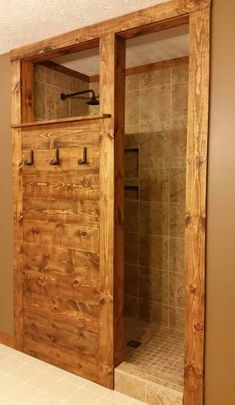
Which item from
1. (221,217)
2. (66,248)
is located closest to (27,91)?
(66,248)

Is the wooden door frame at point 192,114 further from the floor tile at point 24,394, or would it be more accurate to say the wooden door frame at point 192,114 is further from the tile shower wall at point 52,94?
the floor tile at point 24,394

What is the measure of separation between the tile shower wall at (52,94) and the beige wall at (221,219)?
1440 mm

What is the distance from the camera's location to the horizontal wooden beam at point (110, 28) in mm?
1803

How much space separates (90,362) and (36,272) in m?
0.72

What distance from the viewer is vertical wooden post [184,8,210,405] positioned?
174 cm

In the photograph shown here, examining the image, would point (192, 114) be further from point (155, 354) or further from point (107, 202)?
point (155, 354)

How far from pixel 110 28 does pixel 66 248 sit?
4.60 ft

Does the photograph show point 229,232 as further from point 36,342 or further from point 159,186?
point 36,342

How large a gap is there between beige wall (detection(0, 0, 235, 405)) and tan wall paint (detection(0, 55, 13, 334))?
1.58 m

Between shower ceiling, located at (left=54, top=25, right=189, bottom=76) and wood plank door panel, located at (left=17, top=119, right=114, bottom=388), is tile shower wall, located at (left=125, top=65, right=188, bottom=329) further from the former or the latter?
wood plank door panel, located at (left=17, top=119, right=114, bottom=388)

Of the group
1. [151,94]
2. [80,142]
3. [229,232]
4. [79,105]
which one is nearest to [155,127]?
[151,94]

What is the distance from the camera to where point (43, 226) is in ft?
8.06

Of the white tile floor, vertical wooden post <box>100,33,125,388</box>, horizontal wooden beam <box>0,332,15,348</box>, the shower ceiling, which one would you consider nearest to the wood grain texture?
vertical wooden post <box>100,33,125,388</box>

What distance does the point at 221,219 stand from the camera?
1737 millimetres
